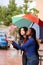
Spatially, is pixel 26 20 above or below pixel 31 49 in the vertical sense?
above

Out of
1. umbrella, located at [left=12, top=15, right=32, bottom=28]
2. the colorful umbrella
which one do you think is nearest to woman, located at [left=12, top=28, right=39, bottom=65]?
the colorful umbrella

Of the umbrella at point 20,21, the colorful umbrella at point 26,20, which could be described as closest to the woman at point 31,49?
the colorful umbrella at point 26,20

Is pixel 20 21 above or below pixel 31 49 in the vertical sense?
above

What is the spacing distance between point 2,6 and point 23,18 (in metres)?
24.5

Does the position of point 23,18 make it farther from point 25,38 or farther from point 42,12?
point 42,12

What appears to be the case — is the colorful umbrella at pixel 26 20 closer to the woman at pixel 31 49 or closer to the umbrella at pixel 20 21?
the umbrella at pixel 20 21

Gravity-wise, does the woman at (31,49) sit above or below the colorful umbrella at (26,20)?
below

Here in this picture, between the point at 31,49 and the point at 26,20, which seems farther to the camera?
the point at 26,20

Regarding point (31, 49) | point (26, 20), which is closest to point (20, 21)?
point (26, 20)

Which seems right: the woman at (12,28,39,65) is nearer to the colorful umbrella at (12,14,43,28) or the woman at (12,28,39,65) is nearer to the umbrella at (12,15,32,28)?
the colorful umbrella at (12,14,43,28)

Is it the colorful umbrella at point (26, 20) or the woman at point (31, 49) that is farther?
the colorful umbrella at point (26, 20)

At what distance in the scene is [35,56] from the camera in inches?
216

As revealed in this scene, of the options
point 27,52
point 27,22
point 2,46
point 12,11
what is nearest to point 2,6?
point 12,11

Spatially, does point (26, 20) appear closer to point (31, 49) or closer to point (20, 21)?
point (20, 21)
